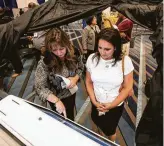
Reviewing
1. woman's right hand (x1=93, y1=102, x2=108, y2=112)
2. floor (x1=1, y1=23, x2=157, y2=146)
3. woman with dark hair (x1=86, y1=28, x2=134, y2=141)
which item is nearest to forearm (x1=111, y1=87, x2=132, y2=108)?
woman with dark hair (x1=86, y1=28, x2=134, y2=141)

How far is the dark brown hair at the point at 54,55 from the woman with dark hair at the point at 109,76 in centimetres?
22

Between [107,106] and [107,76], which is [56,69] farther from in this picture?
[107,106]

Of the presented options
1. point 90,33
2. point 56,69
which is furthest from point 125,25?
point 56,69

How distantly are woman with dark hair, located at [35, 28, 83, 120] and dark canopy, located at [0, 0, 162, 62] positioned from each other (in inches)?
14.5

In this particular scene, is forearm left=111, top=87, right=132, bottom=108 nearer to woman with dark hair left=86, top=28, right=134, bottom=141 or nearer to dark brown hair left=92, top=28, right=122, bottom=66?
woman with dark hair left=86, top=28, right=134, bottom=141

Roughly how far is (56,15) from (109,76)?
0.80 m

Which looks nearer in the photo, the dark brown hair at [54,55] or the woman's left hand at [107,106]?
the dark brown hair at [54,55]

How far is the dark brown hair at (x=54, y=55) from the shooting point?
6.69 feet

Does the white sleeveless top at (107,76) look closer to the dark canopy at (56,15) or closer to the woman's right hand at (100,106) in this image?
the woman's right hand at (100,106)

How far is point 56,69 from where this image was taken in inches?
86.9

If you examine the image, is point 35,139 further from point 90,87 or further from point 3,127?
point 90,87

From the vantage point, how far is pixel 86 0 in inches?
63.8

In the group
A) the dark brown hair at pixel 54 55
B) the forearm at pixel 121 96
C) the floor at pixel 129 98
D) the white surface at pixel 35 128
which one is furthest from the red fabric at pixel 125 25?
the white surface at pixel 35 128

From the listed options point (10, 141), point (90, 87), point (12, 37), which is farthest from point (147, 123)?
point (12, 37)
